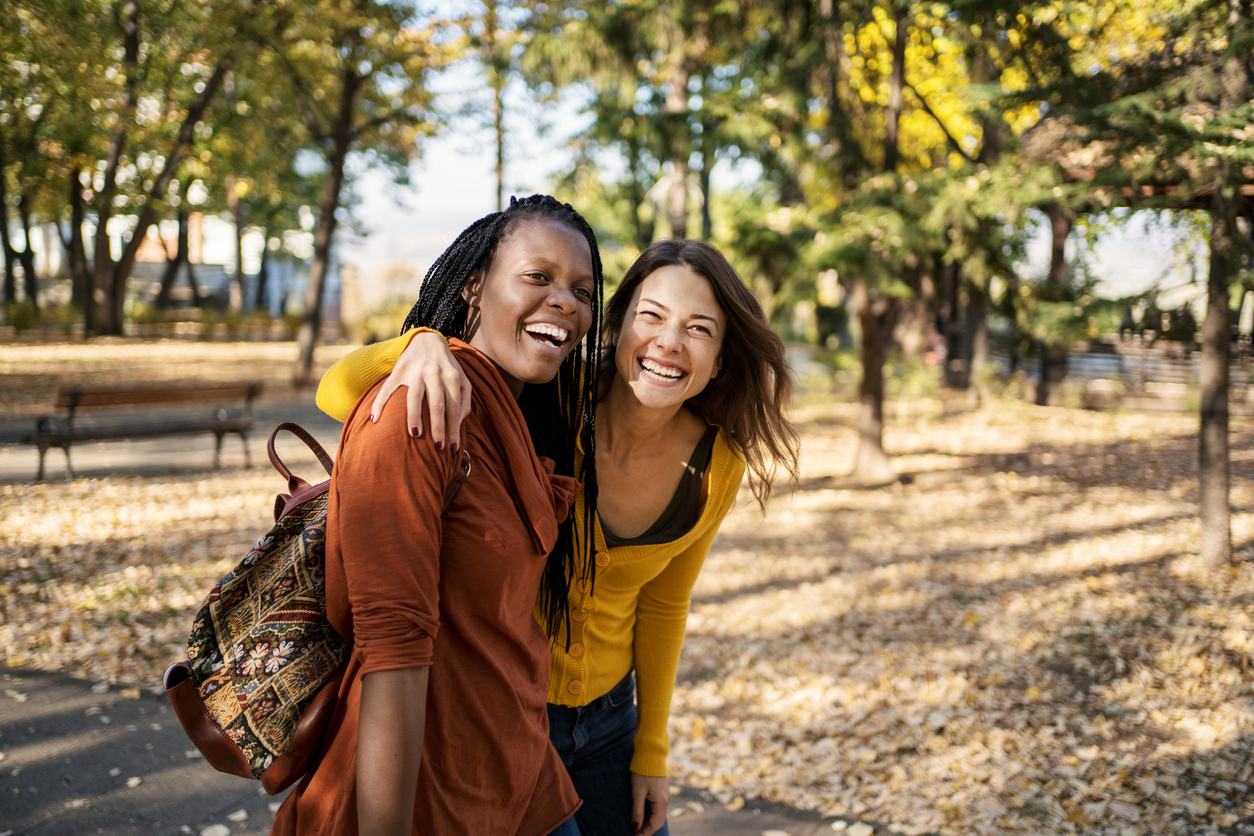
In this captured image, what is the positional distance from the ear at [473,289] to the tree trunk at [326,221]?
16068 mm

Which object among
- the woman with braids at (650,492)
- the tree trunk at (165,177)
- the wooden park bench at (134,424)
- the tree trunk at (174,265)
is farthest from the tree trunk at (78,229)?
the woman with braids at (650,492)

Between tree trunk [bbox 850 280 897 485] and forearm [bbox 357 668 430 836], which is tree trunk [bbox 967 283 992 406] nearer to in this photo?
tree trunk [bbox 850 280 897 485]

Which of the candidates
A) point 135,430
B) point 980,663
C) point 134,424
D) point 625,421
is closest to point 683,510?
point 625,421

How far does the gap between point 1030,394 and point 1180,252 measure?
33.7ft

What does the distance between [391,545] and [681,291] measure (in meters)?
1.15

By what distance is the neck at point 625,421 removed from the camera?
2.27 m

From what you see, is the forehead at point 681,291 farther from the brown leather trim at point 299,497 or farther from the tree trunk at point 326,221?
the tree trunk at point 326,221

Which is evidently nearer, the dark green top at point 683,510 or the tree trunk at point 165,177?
the dark green top at point 683,510

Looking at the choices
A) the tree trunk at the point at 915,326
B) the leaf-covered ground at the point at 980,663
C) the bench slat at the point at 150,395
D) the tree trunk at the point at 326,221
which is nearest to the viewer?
the leaf-covered ground at the point at 980,663

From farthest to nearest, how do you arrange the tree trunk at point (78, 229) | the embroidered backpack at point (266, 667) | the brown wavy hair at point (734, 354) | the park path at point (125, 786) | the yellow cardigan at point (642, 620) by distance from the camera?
the tree trunk at point (78, 229) < the park path at point (125, 786) < the brown wavy hair at point (734, 354) < the yellow cardigan at point (642, 620) < the embroidered backpack at point (266, 667)

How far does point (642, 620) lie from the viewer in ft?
7.71

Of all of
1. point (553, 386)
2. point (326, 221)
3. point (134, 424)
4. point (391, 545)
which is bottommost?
point (134, 424)

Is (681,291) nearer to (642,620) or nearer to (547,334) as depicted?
(547,334)

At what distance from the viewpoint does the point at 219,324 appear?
29.3 m
